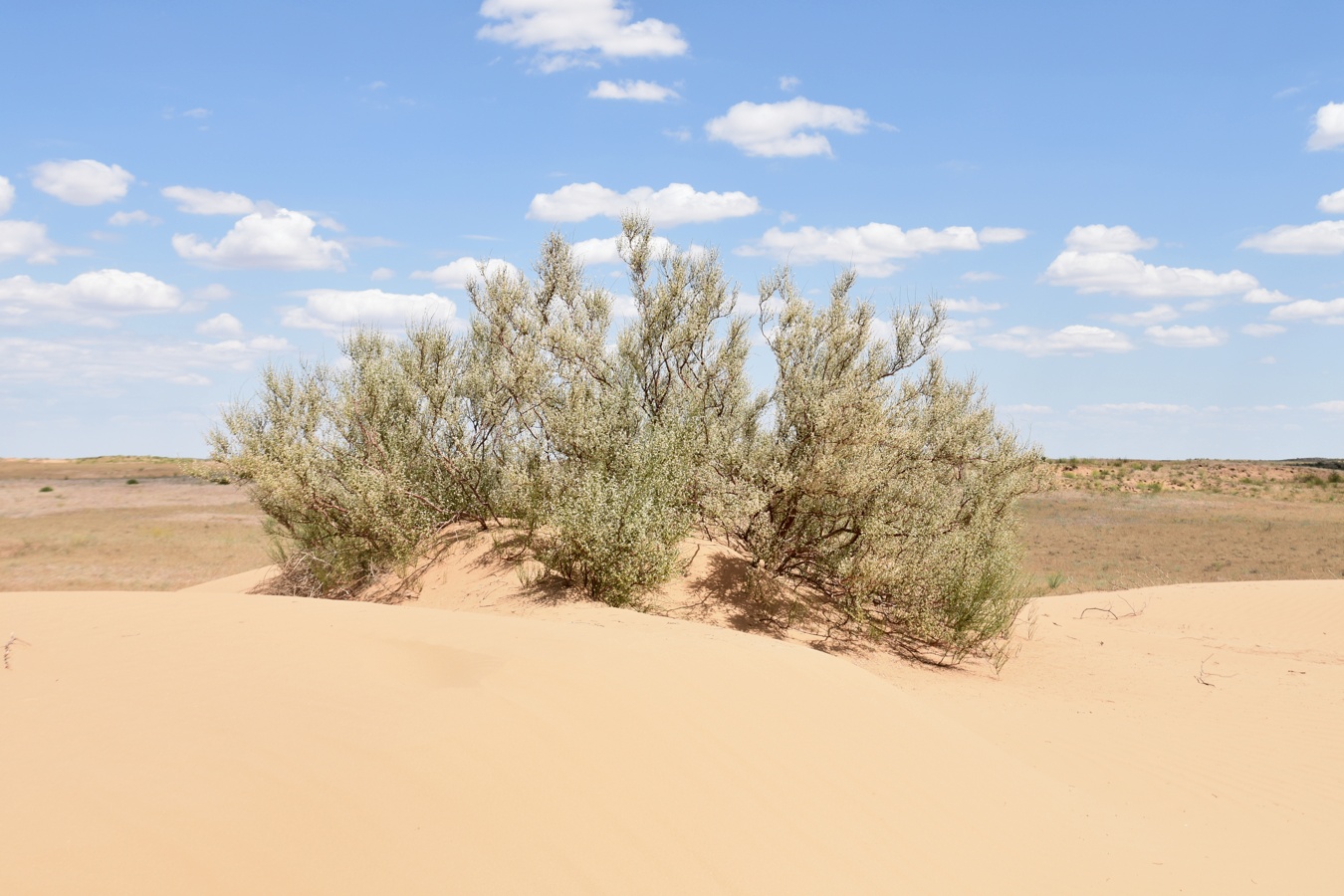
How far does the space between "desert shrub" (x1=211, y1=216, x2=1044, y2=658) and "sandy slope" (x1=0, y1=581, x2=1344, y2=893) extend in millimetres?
3499

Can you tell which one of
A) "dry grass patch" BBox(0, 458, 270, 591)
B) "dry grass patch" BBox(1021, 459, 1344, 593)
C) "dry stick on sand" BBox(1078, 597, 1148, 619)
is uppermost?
"dry grass patch" BBox(1021, 459, 1344, 593)

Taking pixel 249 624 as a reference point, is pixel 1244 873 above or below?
below

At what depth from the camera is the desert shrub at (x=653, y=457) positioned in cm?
1290

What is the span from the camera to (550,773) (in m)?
4.88

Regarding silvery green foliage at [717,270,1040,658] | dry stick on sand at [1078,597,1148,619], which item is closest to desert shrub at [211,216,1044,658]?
silvery green foliage at [717,270,1040,658]

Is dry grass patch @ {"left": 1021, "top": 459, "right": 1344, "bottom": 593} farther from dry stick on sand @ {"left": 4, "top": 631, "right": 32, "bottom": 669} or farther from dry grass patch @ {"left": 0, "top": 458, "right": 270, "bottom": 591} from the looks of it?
dry grass patch @ {"left": 0, "top": 458, "right": 270, "bottom": 591}

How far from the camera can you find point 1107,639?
1611 cm

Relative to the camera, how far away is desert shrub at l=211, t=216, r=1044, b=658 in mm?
12898

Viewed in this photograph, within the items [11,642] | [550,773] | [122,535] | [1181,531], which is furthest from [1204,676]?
[122,535]

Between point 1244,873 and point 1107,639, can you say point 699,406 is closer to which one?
point 1107,639

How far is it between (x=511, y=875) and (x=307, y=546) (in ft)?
45.7

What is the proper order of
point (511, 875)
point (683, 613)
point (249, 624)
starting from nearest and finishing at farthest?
point (511, 875), point (249, 624), point (683, 613)

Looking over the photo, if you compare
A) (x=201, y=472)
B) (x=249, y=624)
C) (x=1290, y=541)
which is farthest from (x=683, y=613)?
(x=1290, y=541)

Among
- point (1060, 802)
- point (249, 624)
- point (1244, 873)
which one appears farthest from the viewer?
point (249, 624)
